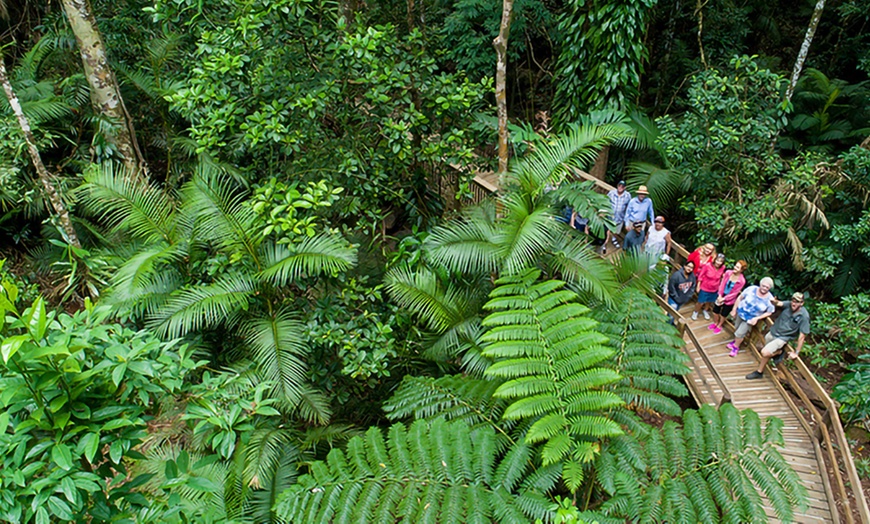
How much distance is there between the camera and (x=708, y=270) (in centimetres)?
753

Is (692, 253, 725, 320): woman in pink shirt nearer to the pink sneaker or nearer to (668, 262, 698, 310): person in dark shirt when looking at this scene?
(668, 262, 698, 310): person in dark shirt

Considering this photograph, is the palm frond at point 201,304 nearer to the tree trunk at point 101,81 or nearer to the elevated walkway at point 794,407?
the tree trunk at point 101,81

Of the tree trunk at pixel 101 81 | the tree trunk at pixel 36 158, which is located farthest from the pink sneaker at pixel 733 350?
the tree trunk at pixel 36 158

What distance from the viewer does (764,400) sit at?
6664 millimetres

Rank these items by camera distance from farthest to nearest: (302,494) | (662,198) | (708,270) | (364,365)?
(662,198) → (708,270) → (364,365) → (302,494)

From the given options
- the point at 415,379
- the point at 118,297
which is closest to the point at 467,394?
the point at 415,379

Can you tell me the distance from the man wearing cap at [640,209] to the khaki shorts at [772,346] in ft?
7.33

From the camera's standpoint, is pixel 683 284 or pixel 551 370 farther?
pixel 683 284

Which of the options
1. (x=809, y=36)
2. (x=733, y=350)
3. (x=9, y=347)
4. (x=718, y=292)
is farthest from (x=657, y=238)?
(x=9, y=347)

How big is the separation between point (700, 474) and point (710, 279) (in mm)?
3674

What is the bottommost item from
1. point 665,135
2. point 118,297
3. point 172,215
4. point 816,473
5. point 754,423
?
point 816,473

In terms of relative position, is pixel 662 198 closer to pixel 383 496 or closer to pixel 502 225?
pixel 502 225

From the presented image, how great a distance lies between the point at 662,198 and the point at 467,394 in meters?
7.20

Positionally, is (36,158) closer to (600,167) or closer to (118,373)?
(118,373)
